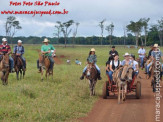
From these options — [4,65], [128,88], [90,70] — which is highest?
[4,65]

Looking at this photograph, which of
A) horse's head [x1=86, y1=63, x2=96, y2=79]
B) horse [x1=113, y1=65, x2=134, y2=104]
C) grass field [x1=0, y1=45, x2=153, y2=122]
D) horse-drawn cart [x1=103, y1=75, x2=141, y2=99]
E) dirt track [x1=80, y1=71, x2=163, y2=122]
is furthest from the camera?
horse's head [x1=86, y1=63, x2=96, y2=79]

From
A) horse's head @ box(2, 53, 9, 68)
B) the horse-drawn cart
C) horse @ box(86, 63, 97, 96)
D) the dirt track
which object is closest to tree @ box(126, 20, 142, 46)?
horse's head @ box(2, 53, 9, 68)

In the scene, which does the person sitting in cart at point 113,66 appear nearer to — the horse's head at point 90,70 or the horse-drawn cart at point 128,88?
the horse-drawn cart at point 128,88

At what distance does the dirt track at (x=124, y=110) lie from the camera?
10.4 meters

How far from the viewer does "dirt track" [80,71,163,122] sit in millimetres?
10367

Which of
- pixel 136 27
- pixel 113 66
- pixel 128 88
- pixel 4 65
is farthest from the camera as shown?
pixel 136 27

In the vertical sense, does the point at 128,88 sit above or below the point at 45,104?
above

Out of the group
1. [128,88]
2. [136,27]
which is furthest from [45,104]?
[136,27]

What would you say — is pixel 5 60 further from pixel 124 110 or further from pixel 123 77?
pixel 124 110

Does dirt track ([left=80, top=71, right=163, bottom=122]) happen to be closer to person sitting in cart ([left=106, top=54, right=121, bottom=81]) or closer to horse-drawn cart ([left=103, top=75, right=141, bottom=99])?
horse-drawn cart ([left=103, top=75, right=141, bottom=99])

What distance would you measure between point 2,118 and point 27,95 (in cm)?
346

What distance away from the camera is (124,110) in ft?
38.2

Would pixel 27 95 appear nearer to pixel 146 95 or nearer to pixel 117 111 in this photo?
pixel 117 111

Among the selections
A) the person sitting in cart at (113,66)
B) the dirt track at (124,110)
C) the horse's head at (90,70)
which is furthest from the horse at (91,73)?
the dirt track at (124,110)
